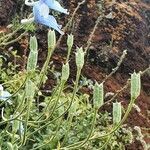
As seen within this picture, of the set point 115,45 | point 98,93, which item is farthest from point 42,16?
point 115,45

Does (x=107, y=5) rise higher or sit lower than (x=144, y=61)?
higher

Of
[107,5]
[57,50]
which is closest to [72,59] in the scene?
[57,50]

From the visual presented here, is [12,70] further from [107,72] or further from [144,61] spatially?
[144,61]

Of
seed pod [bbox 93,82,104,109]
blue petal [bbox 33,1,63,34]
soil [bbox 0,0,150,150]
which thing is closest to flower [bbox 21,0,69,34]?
blue petal [bbox 33,1,63,34]

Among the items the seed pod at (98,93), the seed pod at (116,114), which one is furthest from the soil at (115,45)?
the seed pod at (98,93)

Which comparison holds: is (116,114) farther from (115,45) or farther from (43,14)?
(115,45)

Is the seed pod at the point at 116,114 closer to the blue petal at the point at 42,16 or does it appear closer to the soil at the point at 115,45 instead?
the blue petal at the point at 42,16

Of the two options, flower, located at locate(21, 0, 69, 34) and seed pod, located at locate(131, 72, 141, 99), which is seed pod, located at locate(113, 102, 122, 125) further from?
flower, located at locate(21, 0, 69, 34)

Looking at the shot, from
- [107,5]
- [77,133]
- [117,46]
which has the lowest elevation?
[77,133]
